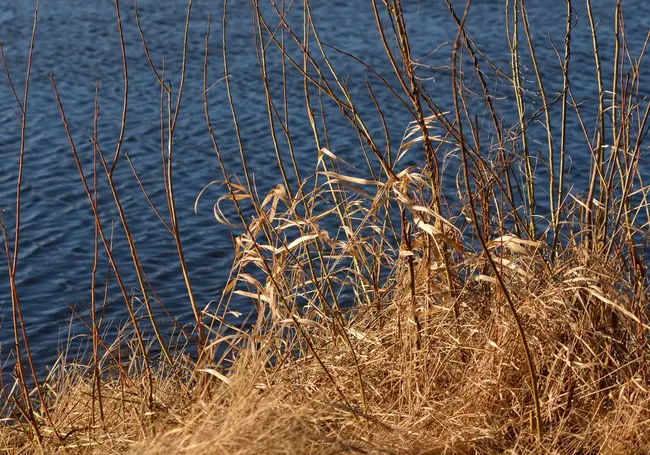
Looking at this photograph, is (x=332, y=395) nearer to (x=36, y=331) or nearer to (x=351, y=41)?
(x=36, y=331)

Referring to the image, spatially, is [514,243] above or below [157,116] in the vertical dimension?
above

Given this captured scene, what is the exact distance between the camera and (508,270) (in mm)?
2914

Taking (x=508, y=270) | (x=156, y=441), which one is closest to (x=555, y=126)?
(x=508, y=270)

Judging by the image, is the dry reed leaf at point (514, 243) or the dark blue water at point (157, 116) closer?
the dry reed leaf at point (514, 243)

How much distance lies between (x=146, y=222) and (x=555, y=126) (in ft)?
11.5

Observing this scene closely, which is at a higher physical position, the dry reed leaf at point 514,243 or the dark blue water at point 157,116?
the dry reed leaf at point 514,243

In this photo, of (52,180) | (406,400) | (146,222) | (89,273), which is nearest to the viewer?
(406,400)

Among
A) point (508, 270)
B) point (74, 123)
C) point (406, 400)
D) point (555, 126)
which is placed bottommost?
point (555, 126)

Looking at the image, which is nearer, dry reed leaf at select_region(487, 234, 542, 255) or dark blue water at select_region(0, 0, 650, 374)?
dry reed leaf at select_region(487, 234, 542, 255)

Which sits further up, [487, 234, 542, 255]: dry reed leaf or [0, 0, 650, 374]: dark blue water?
[487, 234, 542, 255]: dry reed leaf

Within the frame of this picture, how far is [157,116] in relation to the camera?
27.1 ft

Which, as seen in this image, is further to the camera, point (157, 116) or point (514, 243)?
point (157, 116)

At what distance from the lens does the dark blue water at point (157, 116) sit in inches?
239

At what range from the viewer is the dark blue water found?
607cm
